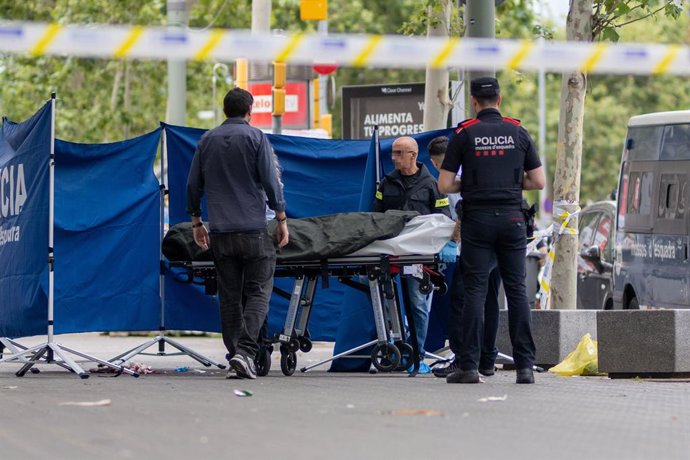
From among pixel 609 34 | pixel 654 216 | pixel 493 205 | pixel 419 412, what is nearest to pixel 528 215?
pixel 493 205

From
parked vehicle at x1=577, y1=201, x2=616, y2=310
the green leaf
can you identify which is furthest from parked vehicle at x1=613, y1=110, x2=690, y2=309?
the green leaf

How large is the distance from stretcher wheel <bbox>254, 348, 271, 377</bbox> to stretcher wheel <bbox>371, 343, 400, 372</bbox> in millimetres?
777

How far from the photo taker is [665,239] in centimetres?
1722

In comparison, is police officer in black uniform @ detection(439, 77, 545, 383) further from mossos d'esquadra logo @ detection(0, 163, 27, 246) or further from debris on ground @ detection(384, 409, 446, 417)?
mossos d'esquadra logo @ detection(0, 163, 27, 246)

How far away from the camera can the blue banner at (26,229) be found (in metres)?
12.5

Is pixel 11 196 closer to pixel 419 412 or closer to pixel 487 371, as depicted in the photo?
pixel 487 371

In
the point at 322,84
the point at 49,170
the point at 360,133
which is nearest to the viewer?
the point at 49,170

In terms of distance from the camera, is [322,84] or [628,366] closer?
[628,366]

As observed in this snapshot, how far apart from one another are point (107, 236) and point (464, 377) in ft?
11.2

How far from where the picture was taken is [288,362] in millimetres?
12484

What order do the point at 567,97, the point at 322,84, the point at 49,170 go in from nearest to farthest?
1. the point at 49,170
2. the point at 567,97
3. the point at 322,84

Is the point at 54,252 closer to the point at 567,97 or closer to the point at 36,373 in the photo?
the point at 36,373

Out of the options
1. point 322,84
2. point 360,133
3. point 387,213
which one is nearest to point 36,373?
point 387,213

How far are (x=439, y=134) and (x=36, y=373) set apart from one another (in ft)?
12.2
